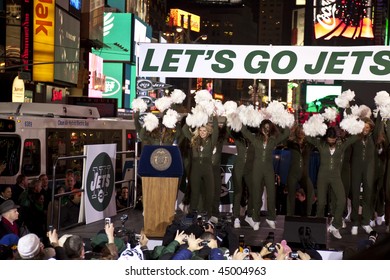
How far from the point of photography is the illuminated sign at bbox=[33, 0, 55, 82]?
3103 cm

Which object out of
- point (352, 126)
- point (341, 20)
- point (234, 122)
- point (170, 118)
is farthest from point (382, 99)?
point (341, 20)

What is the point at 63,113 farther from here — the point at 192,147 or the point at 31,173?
the point at 192,147

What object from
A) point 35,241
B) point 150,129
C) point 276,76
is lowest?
point 35,241

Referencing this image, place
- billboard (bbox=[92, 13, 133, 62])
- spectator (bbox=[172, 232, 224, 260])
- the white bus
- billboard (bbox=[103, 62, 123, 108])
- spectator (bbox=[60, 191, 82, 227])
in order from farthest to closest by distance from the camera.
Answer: billboard (bbox=[92, 13, 133, 62])
billboard (bbox=[103, 62, 123, 108])
the white bus
spectator (bbox=[60, 191, 82, 227])
spectator (bbox=[172, 232, 224, 260])

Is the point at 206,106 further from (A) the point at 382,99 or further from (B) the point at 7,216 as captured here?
(B) the point at 7,216

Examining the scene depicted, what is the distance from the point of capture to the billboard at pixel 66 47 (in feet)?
110

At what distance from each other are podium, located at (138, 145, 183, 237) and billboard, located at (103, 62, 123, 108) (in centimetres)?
4775

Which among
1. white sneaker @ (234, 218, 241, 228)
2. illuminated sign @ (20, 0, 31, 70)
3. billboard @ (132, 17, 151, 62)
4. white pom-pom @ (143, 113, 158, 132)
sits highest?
billboard @ (132, 17, 151, 62)

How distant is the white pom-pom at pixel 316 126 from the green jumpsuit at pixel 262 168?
0.35 m

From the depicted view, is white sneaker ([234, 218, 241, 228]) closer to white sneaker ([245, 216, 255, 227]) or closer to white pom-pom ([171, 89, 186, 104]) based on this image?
white sneaker ([245, 216, 255, 227])

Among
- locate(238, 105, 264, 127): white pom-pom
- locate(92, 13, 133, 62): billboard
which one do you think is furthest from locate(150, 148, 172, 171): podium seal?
locate(92, 13, 133, 62): billboard
